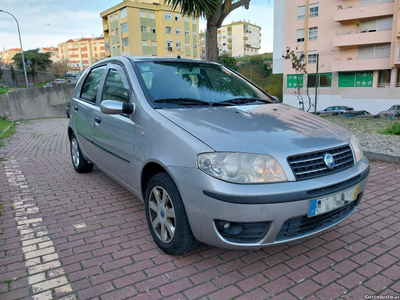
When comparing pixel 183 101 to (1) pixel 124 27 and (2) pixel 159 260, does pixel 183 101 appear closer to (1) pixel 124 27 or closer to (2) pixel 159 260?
(2) pixel 159 260

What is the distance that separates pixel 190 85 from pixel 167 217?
4.57 feet

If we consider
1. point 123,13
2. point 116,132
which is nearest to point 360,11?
point 116,132

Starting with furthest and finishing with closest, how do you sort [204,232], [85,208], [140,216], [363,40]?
[363,40]
[85,208]
[140,216]
[204,232]

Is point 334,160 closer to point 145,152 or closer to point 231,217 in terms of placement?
point 231,217

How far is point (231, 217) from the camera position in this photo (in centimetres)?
205

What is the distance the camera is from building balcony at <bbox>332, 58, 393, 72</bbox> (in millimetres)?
29172

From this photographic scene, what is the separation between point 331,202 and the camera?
2.23 m

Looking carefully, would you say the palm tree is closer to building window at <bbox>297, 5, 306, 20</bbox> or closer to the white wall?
building window at <bbox>297, 5, 306, 20</bbox>

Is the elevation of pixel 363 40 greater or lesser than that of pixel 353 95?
greater

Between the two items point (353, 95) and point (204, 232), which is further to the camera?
point (353, 95)

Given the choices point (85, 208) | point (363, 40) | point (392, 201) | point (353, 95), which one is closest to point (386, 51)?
point (363, 40)

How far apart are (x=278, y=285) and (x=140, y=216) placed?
1.71 meters

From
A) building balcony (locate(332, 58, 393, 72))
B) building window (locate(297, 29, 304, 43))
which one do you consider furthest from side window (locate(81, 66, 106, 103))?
building window (locate(297, 29, 304, 43))

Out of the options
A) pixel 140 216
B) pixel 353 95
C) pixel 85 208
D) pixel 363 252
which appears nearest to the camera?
pixel 363 252
